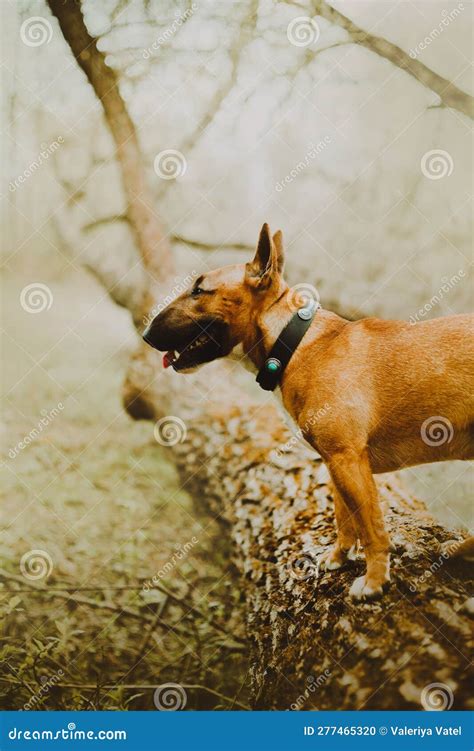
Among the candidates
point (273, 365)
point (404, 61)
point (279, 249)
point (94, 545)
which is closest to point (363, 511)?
point (273, 365)

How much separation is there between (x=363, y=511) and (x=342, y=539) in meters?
0.32

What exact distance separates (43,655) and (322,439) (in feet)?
7.34

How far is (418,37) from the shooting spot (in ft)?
14.1

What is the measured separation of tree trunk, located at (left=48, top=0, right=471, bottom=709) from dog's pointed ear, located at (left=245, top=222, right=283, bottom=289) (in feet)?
4.23

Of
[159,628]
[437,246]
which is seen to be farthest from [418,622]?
[437,246]

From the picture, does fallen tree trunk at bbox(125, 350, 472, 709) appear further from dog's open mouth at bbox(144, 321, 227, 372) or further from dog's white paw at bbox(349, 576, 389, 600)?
dog's open mouth at bbox(144, 321, 227, 372)

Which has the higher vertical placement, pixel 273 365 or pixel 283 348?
pixel 283 348

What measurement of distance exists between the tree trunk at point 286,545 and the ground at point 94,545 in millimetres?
245

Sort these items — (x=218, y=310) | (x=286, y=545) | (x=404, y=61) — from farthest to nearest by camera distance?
(x=404, y=61) → (x=286, y=545) → (x=218, y=310)

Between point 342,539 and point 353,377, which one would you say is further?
point 342,539

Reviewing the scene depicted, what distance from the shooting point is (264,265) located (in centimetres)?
339

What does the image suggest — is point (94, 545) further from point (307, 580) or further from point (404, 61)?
point (404, 61)

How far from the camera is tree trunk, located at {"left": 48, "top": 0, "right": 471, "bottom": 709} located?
111 inches
